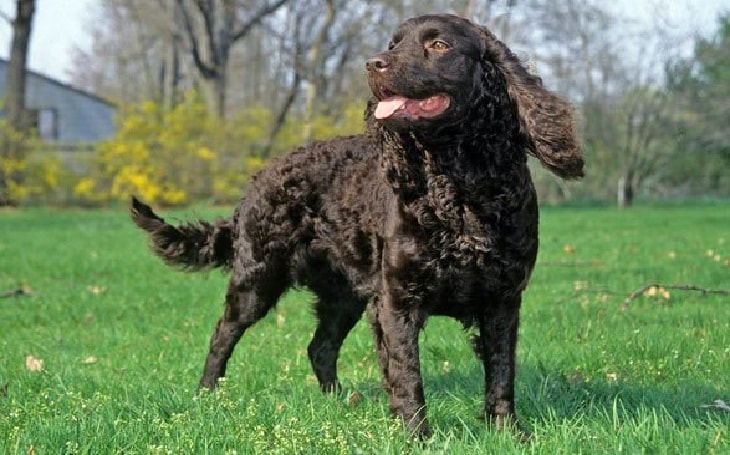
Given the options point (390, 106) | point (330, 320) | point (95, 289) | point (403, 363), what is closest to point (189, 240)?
point (330, 320)

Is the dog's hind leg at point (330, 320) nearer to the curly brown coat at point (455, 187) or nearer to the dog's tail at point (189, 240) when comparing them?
the dog's tail at point (189, 240)

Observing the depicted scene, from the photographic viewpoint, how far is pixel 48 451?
9.55 ft

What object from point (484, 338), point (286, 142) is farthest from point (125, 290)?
point (286, 142)

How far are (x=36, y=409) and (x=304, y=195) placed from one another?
1.65 metres

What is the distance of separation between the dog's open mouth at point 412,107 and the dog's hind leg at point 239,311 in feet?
5.29

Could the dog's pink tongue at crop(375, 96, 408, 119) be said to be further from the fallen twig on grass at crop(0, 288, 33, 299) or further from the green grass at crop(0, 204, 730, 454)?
the fallen twig on grass at crop(0, 288, 33, 299)

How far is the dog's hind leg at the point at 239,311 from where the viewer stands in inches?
178

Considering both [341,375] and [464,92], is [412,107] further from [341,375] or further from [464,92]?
[341,375]

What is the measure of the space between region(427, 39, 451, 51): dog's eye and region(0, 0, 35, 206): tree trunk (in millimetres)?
23653

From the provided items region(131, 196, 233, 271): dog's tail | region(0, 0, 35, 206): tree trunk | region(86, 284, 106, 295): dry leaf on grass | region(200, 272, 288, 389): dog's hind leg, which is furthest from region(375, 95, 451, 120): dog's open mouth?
region(0, 0, 35, 206): tree trunk

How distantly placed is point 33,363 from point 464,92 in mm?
3201

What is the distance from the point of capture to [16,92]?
83.3ft

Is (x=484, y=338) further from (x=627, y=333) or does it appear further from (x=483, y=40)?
(x=627, y=333)

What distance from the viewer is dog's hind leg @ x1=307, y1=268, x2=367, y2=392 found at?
455 cm
